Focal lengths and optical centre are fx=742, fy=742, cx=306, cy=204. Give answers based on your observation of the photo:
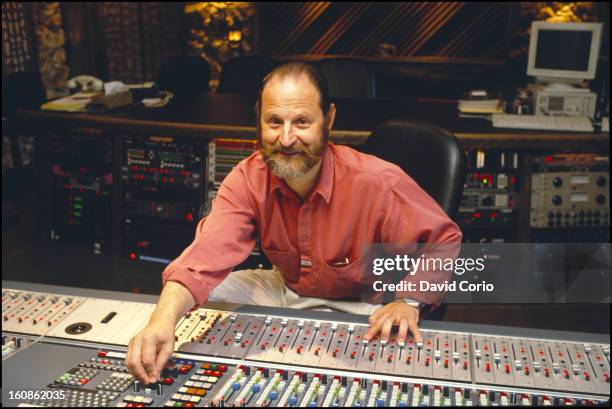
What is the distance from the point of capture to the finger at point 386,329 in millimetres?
1620

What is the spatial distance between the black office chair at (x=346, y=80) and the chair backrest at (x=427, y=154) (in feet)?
6.65

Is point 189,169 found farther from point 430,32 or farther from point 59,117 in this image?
point 430,32

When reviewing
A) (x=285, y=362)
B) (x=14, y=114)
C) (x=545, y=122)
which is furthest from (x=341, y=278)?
(x=14, y=114)

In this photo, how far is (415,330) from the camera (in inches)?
64.7

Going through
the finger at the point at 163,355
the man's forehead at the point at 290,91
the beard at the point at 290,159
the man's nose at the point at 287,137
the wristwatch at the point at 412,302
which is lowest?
the wristwatch at the point at 412,302

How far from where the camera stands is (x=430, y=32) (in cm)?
757

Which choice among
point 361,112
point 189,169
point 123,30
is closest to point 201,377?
point 189,169

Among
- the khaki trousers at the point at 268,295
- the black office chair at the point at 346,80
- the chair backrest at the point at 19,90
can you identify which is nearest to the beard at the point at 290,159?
the khaki trousers at the point at 268,295

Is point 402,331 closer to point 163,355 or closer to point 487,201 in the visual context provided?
point 163,355

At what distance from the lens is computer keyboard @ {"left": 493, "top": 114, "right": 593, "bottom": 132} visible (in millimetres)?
3500

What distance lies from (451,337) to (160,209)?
254 centimetres

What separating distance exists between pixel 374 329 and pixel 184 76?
3.91 meters

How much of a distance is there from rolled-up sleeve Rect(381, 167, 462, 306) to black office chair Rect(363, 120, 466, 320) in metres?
0.22

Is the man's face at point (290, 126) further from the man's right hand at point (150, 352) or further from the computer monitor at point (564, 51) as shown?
the computer monitor at point (564, 51)
